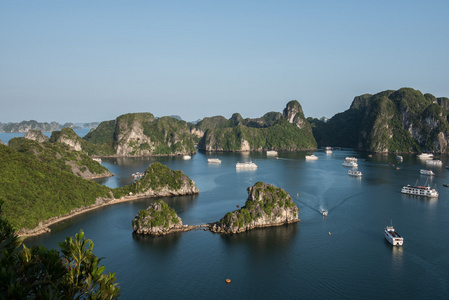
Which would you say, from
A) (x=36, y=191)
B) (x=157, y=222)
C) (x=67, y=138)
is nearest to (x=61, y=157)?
(x=36, y=191)

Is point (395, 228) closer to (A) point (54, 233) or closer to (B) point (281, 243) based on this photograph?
(B) point (281, 243)

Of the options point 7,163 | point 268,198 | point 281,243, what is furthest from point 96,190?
point 281,243

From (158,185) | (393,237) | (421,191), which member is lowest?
(393,237)

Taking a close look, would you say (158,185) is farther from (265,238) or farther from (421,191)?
(421,191)

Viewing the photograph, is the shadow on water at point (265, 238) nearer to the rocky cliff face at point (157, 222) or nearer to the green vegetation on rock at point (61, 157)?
the rocky cliff face at point (157, 222)

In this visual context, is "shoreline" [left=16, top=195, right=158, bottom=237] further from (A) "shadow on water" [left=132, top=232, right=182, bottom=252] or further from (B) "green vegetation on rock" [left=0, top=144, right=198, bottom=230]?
(A) "shadow on water" [left=132, top=232, right=182, bottom=252]

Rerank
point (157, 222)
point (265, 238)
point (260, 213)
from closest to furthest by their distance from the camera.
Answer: point (265, 238)
point (157, 222)
point (260, 213)
